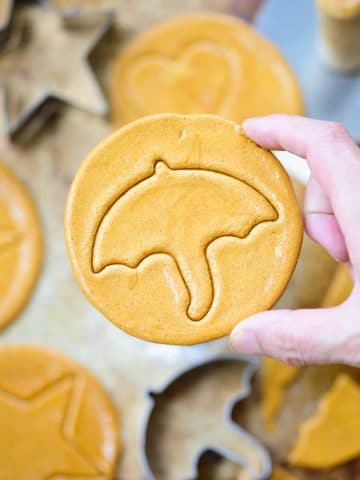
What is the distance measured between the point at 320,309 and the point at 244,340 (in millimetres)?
108

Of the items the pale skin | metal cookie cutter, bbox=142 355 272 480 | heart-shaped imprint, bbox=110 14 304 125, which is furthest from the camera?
heart-shaped imprint, bbox=110 14 304 125

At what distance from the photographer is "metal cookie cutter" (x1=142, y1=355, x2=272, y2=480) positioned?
1.25m

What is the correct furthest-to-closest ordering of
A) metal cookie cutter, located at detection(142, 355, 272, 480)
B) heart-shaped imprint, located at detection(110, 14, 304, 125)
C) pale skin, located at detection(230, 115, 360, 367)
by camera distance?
heart-shaped imprint, located at detection(110, 14, 304, 125) < metal cookie cutter, located at detection(142, 355, 272, 480) < pale skin, located at detection(230, 115, 360, 367)

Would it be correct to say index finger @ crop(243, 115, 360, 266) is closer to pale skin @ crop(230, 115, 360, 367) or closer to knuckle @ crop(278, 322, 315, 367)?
pale skin @ crop(230, 115, 360, 367)

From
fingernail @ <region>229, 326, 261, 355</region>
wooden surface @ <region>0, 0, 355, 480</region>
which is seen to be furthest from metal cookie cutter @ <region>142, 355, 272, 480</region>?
fingernail @ <region>229, 326, 261, 355</region>

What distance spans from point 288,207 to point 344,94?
2.00 feet

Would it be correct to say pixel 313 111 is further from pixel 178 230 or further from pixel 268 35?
pixel 178 230

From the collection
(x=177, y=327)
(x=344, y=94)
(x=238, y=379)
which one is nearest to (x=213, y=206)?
(x=177, y=327)

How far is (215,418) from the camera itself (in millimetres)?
1297

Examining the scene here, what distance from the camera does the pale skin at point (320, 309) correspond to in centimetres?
82

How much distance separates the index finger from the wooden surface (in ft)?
1.28

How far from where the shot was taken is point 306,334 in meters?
0.83

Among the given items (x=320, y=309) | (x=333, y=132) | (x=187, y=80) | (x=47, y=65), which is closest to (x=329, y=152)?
(x=333, y=132)

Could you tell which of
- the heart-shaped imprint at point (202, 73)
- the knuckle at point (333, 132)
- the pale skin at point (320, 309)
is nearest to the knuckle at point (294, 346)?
the pale skin at point (320, 309)
